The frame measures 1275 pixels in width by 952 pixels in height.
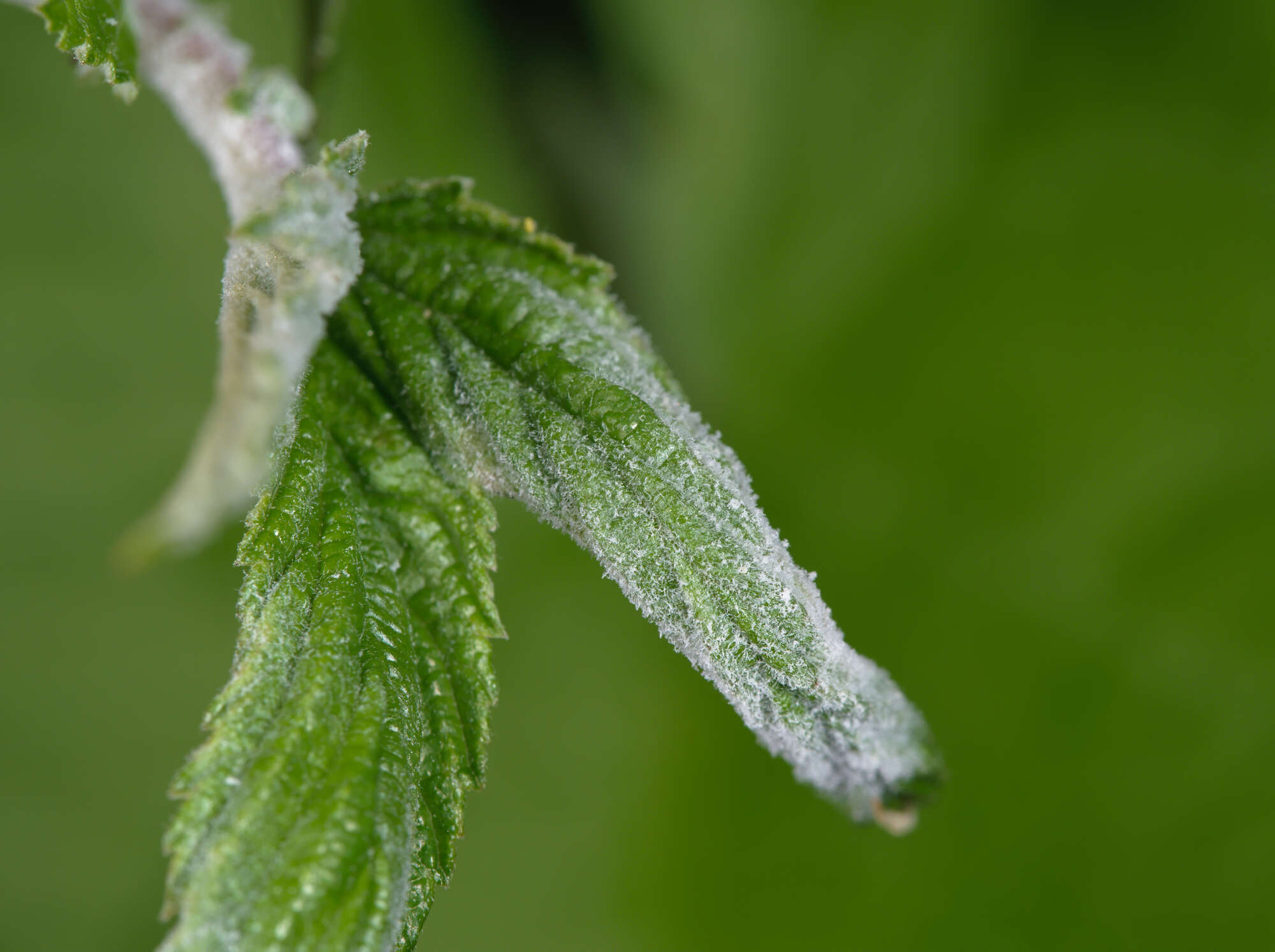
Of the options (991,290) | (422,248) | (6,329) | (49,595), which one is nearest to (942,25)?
(991,290)

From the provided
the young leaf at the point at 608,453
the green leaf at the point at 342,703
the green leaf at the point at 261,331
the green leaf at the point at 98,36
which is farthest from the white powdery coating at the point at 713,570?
the green leaf at the point at 98,36

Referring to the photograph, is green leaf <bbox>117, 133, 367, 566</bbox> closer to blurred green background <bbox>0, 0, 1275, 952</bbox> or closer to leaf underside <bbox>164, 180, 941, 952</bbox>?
leaf underside <bbox>164, 180, 941, 952</bbox>

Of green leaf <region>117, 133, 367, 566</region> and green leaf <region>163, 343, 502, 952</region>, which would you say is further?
green leaf <region>163, 343, 502, 952</region>

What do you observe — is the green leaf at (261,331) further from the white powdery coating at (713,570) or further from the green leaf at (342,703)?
the white powdery coating at (713,570)

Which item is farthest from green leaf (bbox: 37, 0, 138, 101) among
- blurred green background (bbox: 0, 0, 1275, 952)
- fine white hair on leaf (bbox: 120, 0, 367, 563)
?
blurred green background (bbox: 0, 0, 1275, 952)

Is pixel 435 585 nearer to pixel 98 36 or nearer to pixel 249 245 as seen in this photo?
pixel 249 245

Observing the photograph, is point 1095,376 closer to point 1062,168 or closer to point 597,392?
point 1062,168

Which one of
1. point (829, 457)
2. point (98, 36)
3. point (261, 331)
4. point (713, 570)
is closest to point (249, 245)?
point (261, 331)
